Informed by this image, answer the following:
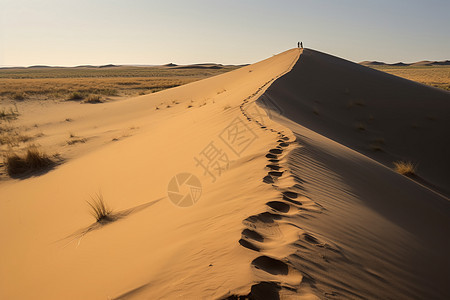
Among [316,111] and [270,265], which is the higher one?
[316,111]

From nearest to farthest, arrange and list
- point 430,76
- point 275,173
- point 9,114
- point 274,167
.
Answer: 1. point 275,173
2. point 274,167
3. point 9,114
4. point 430,76

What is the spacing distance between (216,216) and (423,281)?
1.79 m

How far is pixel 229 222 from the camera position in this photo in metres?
2.69

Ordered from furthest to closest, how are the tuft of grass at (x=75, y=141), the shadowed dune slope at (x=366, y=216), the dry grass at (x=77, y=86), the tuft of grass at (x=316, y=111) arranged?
the dry grass at (x=77, y=86) < the tuft of grass at (x=316, y=111) < the tuft of grass at (x=75, y=141) < the shadowed dune slope at (x=366, y=216)

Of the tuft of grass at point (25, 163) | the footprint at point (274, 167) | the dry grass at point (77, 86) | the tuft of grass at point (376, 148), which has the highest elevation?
the dry grass at point (77, 86)

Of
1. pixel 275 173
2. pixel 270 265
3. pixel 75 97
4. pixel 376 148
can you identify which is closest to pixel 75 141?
pixel 275 173

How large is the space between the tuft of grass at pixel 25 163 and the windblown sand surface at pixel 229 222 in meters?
0.53

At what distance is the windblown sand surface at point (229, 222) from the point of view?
6.79ft

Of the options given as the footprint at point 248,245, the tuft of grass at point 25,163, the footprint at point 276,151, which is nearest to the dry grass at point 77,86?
the tuft of grass at point 25,163

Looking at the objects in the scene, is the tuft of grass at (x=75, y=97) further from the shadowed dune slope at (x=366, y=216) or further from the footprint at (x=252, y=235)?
the footprint at (x=252, y=235)

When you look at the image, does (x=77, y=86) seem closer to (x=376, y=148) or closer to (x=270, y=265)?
(x=376, y=148)

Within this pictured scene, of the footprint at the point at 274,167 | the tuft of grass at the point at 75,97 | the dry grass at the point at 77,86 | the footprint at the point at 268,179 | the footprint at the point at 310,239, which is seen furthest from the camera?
the dry grass at the point at 77,86

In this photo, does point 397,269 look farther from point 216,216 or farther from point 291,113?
point 291,113

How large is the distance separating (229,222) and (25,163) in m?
6.59
